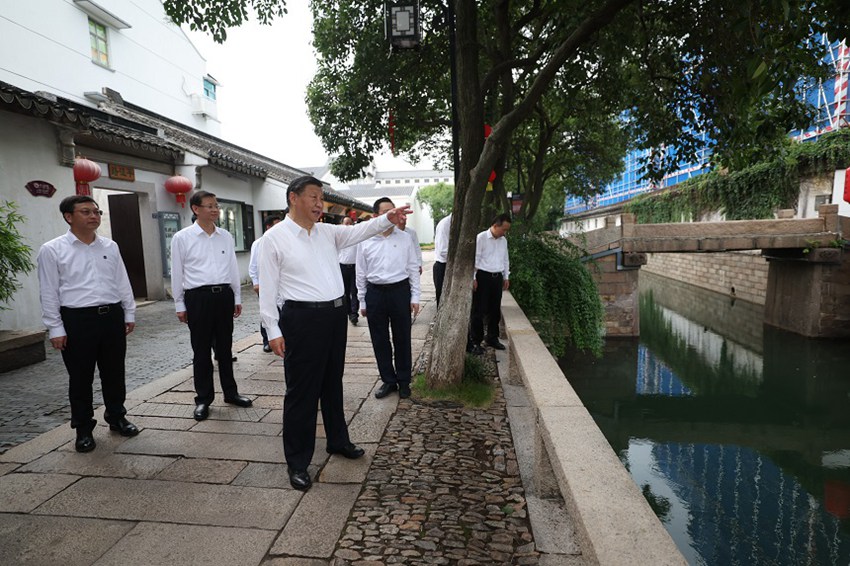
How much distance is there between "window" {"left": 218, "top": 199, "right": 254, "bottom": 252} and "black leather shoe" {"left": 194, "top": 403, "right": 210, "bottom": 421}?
9968 mm

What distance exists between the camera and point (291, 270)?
9.70 feet

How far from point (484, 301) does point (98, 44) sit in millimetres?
13539

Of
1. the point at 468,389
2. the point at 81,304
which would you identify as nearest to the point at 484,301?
the point at 468,389

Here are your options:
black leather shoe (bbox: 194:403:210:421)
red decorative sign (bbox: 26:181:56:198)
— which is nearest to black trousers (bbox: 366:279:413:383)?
black leather shoe (bbox: 194:403:210:421)

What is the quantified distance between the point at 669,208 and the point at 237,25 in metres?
22.8

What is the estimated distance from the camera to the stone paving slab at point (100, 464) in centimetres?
314

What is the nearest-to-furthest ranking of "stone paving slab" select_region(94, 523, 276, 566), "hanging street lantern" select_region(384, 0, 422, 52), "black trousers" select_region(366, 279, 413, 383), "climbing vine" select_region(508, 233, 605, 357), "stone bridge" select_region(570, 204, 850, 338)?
"stone paving slab" select_region(94, 523, 276, 566) → "black trousers" select_region(366, 279, 413, 383) → "hanging street lantern" select_region(384, 0, 422, 52) → "climbing vine" select_region(508, 233, 605, 357) → "stone bridge" select_region(570, 204, 850, 338)

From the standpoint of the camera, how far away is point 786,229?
13.1 m

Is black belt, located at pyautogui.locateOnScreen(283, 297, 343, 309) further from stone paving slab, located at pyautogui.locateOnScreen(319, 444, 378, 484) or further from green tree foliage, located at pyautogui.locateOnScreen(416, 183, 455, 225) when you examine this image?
green tree foliage, located at pyautogui.locateOnScreen(416, 183, 455, 225)

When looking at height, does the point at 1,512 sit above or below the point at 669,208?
below

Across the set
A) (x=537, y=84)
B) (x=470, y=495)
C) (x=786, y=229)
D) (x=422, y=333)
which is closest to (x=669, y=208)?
(x=786, y=229)

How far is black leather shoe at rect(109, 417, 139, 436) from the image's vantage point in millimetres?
3709

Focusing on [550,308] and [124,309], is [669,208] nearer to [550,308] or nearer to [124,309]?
[550,308]

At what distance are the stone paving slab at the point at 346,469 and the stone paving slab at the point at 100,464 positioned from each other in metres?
1.03
